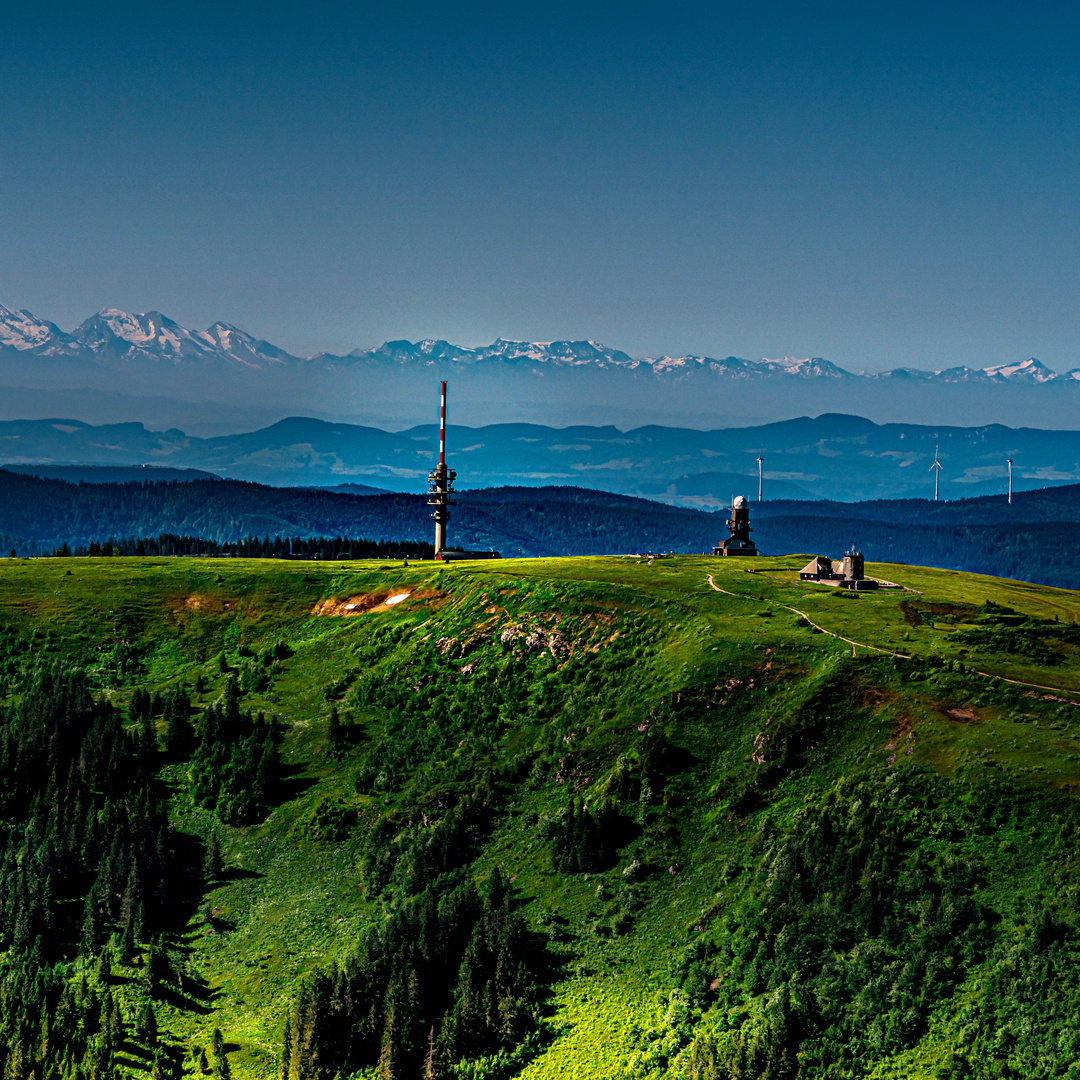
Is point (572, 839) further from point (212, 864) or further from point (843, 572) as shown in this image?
point (843, 572)

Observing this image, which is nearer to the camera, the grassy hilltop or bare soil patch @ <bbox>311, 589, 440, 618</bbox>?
the grassy hilltop

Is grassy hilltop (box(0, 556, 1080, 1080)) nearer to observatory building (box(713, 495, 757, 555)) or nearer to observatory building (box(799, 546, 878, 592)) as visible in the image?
observatory building (box(799, 546, 878, 592))

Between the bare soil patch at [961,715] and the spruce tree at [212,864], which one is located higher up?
the bare soil patch at [961,715]

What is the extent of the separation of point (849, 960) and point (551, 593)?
232ft

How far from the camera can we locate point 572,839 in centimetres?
10300

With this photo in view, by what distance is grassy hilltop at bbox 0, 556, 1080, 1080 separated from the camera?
79.4 metres

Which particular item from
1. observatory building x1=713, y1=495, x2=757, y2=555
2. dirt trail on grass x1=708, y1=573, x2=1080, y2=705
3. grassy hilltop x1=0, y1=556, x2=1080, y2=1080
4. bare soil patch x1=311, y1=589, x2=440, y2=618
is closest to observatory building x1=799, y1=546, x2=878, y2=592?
grassy hilltop x1=0, y1=556, x2=1080, y2=1080

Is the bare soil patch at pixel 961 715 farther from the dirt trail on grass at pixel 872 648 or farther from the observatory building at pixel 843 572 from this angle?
the observatory building at pixel 843 572

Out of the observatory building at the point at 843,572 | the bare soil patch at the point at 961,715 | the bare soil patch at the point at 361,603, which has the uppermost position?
the observatory building at the point at 843,572

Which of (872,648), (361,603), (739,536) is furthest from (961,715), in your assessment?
(739,536)

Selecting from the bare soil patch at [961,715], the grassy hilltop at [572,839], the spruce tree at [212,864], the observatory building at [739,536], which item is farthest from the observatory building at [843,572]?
the spruce tree at [212,864]

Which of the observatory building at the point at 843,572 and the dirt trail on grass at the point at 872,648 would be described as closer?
the dirt trail on grass at the point at 872,648

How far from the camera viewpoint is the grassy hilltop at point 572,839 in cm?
7944

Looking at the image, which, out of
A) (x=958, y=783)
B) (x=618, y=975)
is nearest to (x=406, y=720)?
(x=618, y=975)
